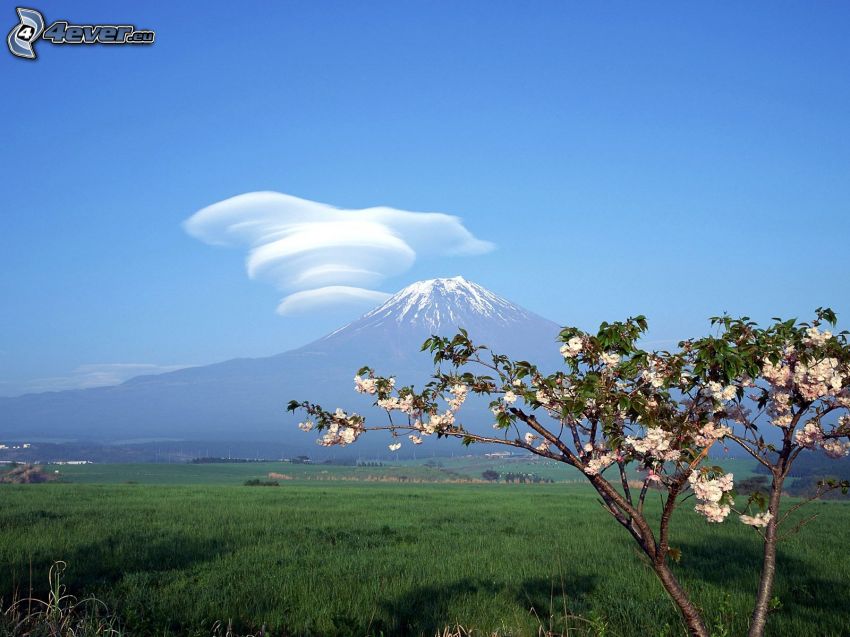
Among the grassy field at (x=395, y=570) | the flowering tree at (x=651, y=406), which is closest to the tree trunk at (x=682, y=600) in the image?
the flowering tree at (x=651, y=406)

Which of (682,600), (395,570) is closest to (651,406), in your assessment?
(682,600)

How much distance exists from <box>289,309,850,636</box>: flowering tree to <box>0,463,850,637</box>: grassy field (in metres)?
3.03

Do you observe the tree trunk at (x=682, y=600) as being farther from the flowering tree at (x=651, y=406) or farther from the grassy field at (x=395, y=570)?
the grassy field at (x=395, y=570)

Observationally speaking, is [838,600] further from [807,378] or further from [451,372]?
[451,372]

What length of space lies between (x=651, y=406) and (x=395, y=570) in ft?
32.4

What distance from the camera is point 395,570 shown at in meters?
14.5

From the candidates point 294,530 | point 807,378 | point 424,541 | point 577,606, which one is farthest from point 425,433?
point 294,530

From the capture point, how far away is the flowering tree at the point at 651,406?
607 centimetres

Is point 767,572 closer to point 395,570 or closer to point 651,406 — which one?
point 651,406

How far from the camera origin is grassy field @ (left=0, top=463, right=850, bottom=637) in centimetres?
1053

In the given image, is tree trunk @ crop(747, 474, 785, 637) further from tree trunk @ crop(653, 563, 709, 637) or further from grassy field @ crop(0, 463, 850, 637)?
grassy field @ crop(0, 463, 850, 637)

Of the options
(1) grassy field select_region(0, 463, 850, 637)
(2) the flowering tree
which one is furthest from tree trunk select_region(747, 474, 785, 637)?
(1) grassy field select_region(0, 463, 850, 637)

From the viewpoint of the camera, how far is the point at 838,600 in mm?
12492

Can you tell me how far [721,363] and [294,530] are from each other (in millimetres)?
17948
